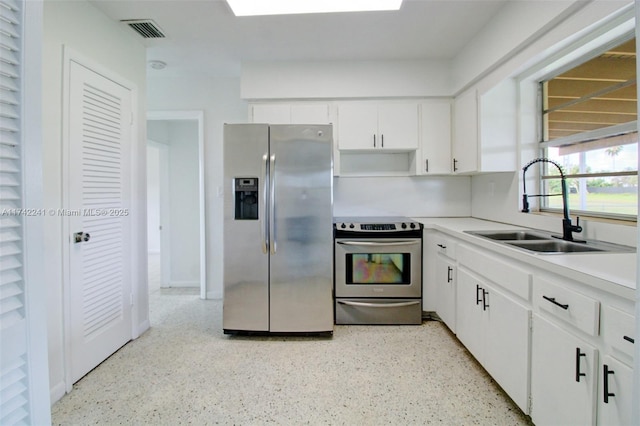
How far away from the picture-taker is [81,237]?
6.42ft

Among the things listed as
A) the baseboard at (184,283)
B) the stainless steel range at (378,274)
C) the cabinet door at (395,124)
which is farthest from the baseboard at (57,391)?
the cabinet door at (395,124)

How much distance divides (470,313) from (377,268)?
0.86 metres

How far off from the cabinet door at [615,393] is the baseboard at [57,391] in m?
2.71

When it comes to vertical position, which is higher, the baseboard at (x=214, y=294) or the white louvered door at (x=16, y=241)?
the white louvered door at (x=16, y=241)

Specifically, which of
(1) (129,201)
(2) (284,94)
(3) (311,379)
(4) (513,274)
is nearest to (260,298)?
(3) (311,379)

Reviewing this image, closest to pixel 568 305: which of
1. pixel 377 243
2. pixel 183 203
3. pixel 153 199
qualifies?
pixel 377 243

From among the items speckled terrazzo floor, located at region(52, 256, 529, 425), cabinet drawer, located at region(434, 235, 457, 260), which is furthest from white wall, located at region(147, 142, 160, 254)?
cabinet drawer, located at region(434, 235, 457, 260)

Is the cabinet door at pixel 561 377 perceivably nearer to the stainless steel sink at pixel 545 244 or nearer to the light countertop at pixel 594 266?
the light countertop at pixel 594 266

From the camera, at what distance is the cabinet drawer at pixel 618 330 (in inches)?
39.4

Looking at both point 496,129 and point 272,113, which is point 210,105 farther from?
point 496,129

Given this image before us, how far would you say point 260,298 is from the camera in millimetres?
2492

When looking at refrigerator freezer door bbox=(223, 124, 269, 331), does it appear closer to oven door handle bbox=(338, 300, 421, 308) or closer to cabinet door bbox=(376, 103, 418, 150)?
oven door handle bbox=(338, 300, 421, 308)

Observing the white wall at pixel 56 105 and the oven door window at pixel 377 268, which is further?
the oven door window at pixel 377 268

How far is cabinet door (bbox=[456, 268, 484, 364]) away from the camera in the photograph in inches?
77.2
